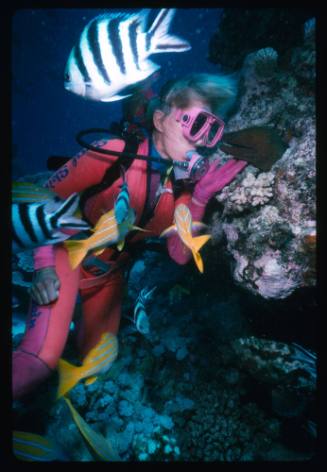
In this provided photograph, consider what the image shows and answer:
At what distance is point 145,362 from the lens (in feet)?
14.0

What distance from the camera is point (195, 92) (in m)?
2.92

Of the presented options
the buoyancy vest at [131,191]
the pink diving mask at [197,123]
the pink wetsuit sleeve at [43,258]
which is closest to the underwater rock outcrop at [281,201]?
the pink diving mask at [197,123]

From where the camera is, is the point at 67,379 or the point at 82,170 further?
the point at 82,170

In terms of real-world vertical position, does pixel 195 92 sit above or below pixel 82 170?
above

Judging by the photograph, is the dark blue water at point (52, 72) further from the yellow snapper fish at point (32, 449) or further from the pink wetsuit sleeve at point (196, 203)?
the yellow snapper fish at point (32, 449)

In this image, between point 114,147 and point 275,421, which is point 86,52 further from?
point 275,421

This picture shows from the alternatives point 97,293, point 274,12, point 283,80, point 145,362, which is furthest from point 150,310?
point 274,12

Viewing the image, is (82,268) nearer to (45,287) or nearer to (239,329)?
(45,287)

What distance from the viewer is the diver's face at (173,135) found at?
2929 millimetres

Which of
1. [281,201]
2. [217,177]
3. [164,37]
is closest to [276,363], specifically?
[281,201]

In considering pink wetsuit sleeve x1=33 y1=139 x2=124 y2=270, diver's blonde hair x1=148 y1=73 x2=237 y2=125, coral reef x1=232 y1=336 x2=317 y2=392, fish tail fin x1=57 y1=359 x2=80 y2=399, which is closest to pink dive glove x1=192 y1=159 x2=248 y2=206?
diver's blonde hair x1=148 y1=73 x2=237 y2=125

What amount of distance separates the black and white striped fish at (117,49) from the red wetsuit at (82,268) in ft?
2.92

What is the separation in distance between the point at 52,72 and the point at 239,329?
140ft

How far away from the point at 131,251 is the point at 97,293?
71cm
